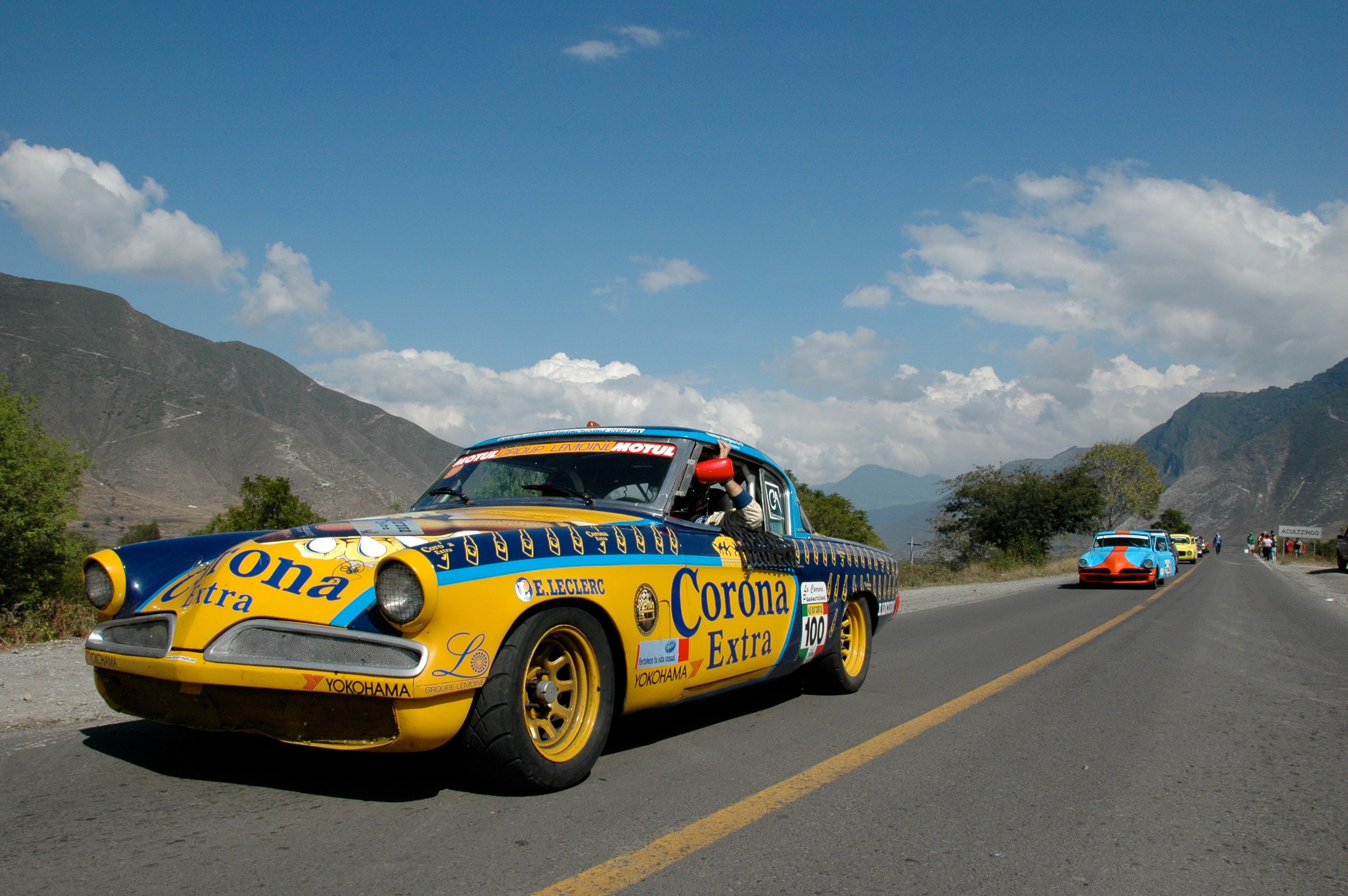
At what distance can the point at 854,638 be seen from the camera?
651 cm

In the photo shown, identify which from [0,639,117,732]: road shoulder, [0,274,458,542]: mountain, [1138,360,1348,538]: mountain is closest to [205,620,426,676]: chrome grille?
[0,639,117,732]: road shoulder

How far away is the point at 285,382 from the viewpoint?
163625mm

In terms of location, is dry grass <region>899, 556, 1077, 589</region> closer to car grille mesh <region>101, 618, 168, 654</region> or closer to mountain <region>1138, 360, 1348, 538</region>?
car grille mesh <region>101, 618, 168, 654</region>

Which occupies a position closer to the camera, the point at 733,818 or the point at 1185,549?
the point at 733,818

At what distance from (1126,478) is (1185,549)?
35344 mm

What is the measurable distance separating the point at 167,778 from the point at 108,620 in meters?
0.71

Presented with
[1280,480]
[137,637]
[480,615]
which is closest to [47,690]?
[137,637]

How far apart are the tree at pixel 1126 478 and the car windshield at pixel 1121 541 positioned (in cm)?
5645

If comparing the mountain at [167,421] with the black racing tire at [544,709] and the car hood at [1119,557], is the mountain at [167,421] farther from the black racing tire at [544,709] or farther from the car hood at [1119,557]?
the black racing tire at [544,709]

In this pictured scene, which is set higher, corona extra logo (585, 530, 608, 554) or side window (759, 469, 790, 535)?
side window (759, 469, 790, 535)

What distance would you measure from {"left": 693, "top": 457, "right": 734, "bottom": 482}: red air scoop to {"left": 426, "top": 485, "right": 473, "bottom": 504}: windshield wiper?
131 cm

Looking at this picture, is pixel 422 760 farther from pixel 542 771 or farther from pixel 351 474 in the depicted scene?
pixel 351 474

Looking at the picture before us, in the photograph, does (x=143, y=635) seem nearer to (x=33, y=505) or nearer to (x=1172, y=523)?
(x=33, y=505)

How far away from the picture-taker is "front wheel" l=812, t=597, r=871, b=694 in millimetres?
6070
